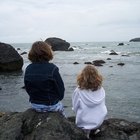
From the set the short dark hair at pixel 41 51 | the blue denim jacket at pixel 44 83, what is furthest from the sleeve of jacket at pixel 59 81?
the short dark hair at pixel 41 51

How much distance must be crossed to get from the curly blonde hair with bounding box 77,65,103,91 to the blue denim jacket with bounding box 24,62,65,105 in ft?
1.78

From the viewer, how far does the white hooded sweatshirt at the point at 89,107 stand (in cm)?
770

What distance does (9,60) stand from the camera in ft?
126

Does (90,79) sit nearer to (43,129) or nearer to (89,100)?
(89,100)

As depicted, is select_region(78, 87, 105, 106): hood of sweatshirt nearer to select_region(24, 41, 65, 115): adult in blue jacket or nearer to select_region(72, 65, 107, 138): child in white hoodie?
select_region(72, 65, 107, 138): child in white hoodie

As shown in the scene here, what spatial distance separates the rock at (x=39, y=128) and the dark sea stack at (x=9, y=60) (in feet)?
103

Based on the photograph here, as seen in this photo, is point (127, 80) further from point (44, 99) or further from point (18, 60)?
point (44, 99)

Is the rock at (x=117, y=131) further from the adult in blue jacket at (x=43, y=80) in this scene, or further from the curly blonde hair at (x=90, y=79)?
the adult in blue jacket at (x=43, y=80)

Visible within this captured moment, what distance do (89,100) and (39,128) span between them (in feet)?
4.31

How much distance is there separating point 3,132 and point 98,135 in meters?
1.87

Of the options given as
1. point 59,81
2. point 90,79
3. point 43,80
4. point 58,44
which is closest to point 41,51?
point 43,80

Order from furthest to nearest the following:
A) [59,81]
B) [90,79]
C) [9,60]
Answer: [9,60]
[90,79]
[59,81]

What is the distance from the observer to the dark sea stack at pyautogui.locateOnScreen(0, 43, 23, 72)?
3816cm

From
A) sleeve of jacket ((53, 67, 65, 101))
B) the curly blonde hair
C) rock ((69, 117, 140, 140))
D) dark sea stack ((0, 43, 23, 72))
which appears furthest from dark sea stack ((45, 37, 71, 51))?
sleeve of jacket ((53, 67, 65, 101))
